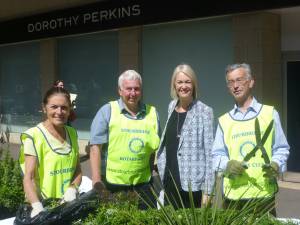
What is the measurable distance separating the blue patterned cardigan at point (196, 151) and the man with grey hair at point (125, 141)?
0.24 meters

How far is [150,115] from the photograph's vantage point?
4250 mm

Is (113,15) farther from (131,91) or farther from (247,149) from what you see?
(247,149)

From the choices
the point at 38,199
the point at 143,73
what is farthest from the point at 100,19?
the point at 38,199

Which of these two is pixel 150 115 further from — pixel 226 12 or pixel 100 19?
pixel 100 19

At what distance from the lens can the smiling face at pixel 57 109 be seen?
146 inches

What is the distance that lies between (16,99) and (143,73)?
5.63 m

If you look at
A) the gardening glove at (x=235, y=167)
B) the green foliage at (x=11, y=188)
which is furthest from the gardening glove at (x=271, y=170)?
the green foliage at (x=11, y=188)

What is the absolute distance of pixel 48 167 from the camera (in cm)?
369

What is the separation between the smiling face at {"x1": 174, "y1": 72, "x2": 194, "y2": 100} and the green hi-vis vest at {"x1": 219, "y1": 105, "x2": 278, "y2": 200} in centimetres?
54

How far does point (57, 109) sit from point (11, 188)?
1.37 meters

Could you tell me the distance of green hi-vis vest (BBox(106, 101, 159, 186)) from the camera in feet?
13.5

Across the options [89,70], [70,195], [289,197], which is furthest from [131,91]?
[89,70]

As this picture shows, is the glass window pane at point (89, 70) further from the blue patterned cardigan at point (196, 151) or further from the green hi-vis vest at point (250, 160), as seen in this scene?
the green hi-vis vest at point (250, 160)

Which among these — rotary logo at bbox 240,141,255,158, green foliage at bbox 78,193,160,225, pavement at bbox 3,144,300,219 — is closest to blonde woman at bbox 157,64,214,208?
rotary logo at bbox 240,141,255,158
